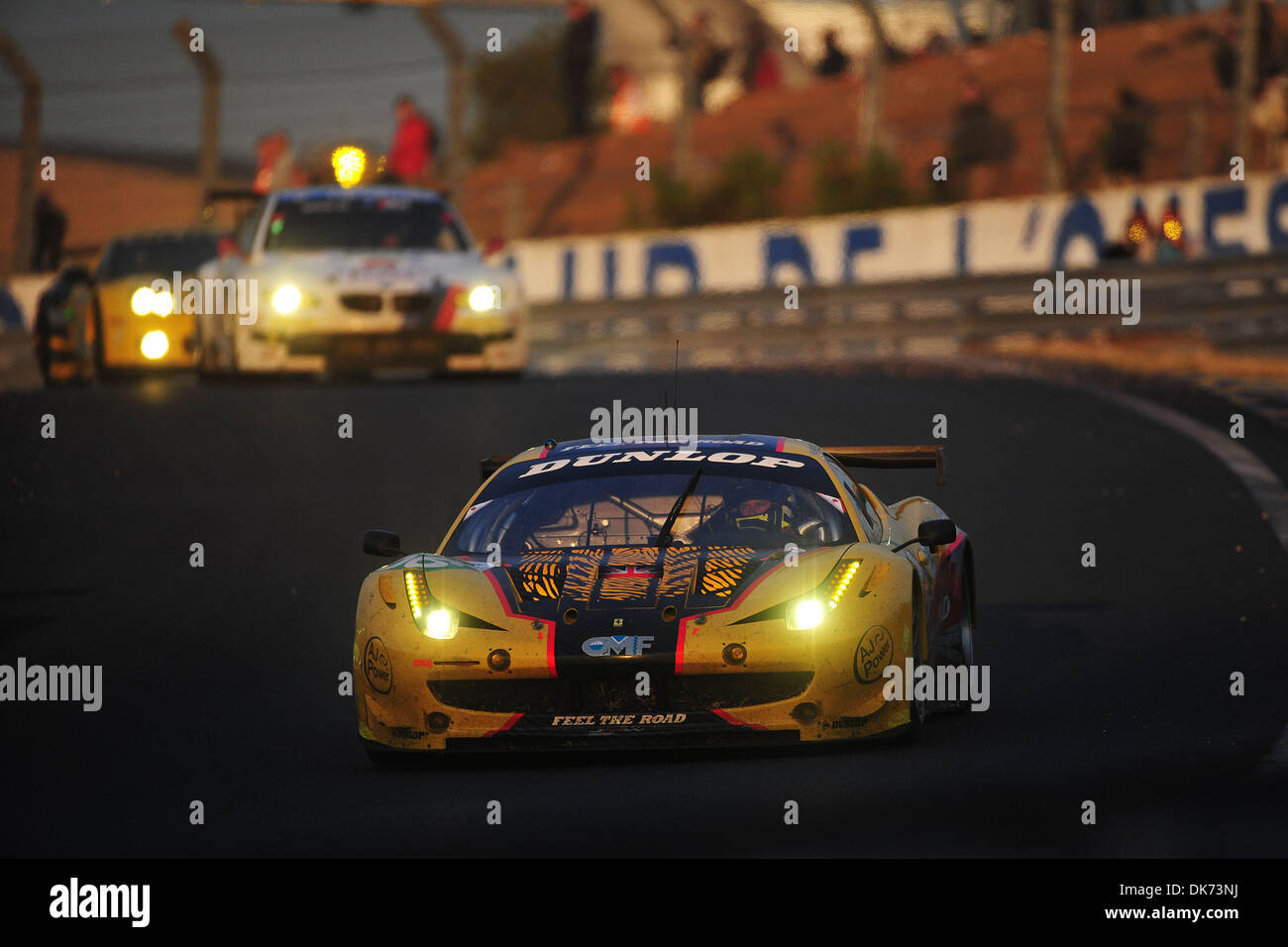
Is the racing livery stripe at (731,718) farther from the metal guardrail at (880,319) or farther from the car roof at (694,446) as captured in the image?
the metal guardrail at (880,319)

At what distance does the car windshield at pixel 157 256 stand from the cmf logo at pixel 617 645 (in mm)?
14096

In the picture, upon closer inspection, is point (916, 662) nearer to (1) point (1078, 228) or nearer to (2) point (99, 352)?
(2) point (99, 352)

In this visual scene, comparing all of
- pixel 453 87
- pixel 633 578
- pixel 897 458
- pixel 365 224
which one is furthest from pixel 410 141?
pixel 633 578

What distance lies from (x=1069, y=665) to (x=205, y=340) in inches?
467

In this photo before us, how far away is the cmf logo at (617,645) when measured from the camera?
828cm

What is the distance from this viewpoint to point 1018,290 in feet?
80.0

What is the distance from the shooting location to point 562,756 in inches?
342

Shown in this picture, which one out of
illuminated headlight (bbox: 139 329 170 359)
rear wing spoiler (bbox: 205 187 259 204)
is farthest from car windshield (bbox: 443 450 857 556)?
illuminated headlight (bbox: 139 329 170 359)

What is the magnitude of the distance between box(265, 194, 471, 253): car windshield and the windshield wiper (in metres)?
11.2

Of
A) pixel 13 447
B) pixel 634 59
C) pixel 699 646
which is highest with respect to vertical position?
pixel 634 59

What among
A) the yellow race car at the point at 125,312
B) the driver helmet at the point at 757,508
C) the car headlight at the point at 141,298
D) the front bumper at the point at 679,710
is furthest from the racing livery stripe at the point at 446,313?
the front bumper at the point at 679,710
